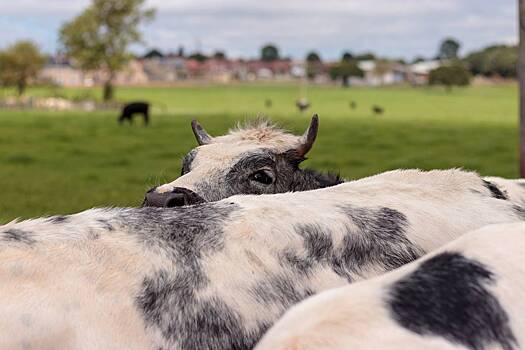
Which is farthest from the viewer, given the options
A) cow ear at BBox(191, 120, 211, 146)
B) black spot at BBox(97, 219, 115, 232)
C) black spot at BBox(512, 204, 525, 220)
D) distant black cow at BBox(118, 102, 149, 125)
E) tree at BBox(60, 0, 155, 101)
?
tree at BBox(60, 0, 155, 101)

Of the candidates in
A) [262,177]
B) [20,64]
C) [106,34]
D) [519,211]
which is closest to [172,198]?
[262,177]

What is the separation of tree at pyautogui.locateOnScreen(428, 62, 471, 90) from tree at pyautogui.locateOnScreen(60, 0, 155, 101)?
7930 centimetres

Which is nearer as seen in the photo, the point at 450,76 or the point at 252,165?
the point at 252,165

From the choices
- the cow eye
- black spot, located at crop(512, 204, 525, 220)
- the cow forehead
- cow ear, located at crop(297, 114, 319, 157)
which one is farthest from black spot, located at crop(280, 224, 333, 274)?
cow ear, located at crop(297, 114, 319, 157)

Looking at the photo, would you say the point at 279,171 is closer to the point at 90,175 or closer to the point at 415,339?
the point at 415,339

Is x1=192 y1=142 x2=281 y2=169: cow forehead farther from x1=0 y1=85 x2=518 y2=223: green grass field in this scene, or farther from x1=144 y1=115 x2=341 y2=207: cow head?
x1=0 y1=85 x2=518 y2=223: green grass field

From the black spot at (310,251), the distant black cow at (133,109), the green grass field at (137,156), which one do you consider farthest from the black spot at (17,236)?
the distant black cow at (133,109)

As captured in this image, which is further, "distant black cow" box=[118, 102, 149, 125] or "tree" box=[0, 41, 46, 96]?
"tree" box=[0, 41, 46, 96]

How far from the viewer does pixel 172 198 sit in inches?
251

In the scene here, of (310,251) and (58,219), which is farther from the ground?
Answer: (58,219)

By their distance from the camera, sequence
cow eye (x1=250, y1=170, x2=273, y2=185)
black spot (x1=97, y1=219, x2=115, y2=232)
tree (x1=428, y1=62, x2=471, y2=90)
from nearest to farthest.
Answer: black spot (x1=97, y1=219, x2=115, y2=232) < cow eye (x1=250, y1=170, x2=273, y2=185) < tree (x1=428, y1=62, x2=471, y2=90)

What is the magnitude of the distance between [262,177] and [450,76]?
5978 inches

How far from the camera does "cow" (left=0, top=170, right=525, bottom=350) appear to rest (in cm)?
404

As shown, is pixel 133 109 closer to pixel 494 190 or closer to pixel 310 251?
pixel 494 190
